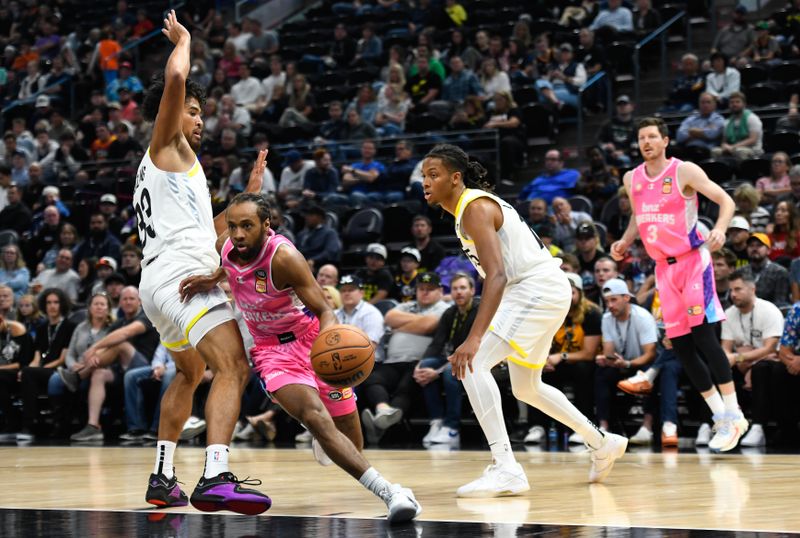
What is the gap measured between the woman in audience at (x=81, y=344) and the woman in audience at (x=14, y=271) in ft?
7.81

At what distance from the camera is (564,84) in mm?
15484

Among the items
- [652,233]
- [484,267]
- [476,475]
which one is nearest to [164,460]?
[484,267]

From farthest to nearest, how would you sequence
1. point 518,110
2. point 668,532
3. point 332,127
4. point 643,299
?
point 332,127, point 518,110, point 643,299, point 668,532

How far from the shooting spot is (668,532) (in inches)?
171

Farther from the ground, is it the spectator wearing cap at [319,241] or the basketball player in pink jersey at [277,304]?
the basketball player in pink jersey at [277,304]

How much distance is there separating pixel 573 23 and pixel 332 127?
3681 mm

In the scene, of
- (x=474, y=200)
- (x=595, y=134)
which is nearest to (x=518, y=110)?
(x=595, y=134)

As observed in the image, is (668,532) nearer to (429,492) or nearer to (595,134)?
(429,492)

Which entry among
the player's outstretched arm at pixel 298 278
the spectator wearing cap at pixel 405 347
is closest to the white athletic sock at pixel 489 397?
the player's outstretched arm at pixel 298 278

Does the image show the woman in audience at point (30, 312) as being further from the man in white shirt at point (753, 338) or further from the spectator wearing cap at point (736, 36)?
the spectator wearing cap at point (736, 36)

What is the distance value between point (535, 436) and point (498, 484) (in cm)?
417

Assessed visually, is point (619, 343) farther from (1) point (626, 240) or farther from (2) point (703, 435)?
(1) point (626, 240)

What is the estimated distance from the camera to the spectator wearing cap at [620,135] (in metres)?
13.6

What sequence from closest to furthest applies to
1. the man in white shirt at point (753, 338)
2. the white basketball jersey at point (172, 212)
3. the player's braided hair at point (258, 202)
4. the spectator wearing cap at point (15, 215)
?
the player's braided hair at point (258, 202) → the white basketball jersey at point (172, 212) → the man in white shirt at point (753, 338) → the spectator wearing cap at point (15, 215)
